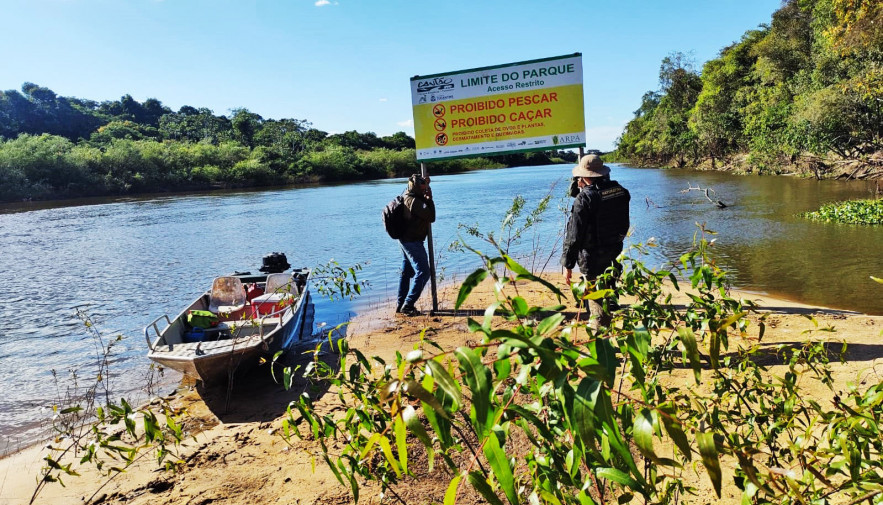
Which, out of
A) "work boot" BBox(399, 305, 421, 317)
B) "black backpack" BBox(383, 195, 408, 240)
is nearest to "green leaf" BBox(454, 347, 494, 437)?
"black backpack" BBox(383, 195, 408, 240)

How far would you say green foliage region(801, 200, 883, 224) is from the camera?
15242 millimetres

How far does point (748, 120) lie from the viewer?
45406mm

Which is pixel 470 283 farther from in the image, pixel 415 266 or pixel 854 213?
pixel 854 213

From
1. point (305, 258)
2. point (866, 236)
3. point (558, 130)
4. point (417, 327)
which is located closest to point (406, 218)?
point (417, 327)

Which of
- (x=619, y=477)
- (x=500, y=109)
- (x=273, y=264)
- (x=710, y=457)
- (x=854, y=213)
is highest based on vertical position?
(x=500, y=109)

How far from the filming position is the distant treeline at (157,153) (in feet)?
177

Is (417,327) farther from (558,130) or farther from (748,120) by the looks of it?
(748,120)

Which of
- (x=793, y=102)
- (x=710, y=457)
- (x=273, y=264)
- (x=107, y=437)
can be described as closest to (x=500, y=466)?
(x=710, y=457)

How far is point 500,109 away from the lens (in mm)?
7605

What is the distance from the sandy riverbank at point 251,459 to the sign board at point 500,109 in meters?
2.65

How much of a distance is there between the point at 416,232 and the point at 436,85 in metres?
2.10

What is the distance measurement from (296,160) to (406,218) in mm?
79272

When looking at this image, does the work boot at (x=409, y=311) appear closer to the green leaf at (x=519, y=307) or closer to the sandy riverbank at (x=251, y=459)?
the sandy riverbank at (x=251, y=459)

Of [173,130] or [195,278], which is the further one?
[173,130]
